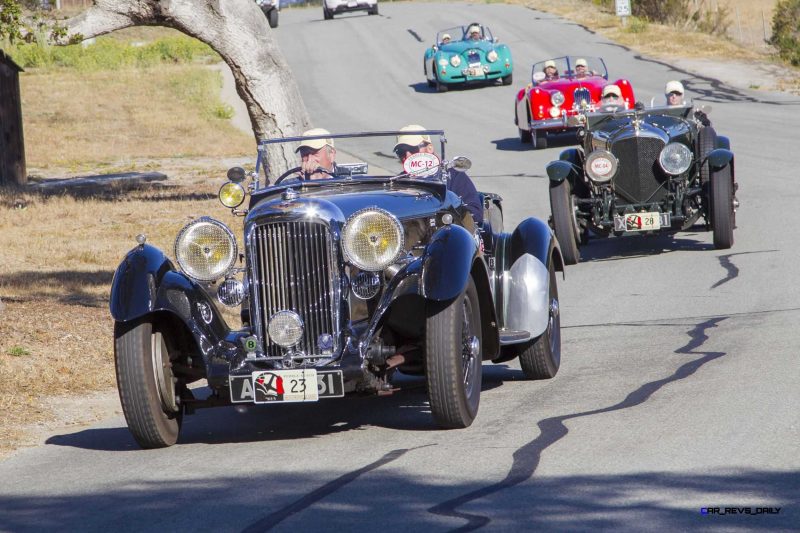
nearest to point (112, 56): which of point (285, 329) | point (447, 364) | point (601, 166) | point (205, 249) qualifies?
point (601, 166)

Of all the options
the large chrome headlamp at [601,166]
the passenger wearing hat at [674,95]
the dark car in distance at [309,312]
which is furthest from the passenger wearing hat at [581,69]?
the dark car in distance at [309,312]

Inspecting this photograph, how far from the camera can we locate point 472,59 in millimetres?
33250

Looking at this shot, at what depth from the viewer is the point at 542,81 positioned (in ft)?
80.3

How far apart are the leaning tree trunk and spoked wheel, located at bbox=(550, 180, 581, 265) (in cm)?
535

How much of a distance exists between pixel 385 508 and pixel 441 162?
3.47m

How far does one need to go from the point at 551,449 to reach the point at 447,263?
1.21 metres

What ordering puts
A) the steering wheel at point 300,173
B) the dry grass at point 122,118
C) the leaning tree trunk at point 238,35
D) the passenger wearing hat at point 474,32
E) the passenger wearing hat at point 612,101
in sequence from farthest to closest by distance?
the passenger wearing hat at point 474,32 < the dry grass at point 122,118 < the leaning tree trunk at point 238,35 < the passenger wearing hat at point 612,101 < the steering wheel at point 300,173

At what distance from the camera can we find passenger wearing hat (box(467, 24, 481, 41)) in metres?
32.5

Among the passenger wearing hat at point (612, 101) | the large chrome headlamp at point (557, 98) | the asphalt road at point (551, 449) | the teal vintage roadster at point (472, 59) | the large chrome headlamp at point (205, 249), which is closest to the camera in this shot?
the asphalt road at point (551, 449)

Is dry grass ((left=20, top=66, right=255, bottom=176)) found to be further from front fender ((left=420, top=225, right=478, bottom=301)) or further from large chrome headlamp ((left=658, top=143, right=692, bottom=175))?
front fender ((left=420, top=225, right=478, bottom=301))

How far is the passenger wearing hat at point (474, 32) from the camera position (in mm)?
32531

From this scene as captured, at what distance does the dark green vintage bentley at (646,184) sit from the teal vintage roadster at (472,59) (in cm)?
1846

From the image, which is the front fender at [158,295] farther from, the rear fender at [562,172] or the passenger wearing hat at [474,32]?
the passenger wearing hat at [474,32]

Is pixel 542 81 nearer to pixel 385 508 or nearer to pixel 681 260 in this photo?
pixel 681 260
